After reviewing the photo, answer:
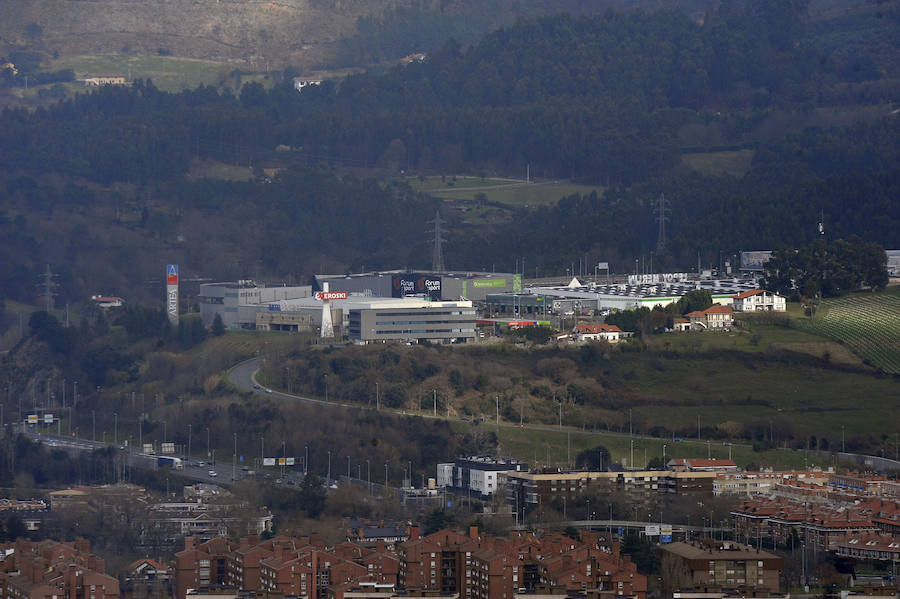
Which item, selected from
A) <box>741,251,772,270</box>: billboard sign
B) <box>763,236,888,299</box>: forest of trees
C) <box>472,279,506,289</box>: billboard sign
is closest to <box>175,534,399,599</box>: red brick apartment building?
<box>763,236,888,299</box>: forest of trees

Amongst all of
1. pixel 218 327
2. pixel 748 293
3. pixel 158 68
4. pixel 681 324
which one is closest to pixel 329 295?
pixel 218 327

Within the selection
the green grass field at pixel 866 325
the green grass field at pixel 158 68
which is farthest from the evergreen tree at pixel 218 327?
the green grass field at pixel 158 68

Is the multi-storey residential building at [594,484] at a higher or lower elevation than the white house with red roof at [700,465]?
lower

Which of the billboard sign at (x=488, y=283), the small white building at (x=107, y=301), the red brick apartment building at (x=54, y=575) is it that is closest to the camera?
the red brick apartment building at (x=54, y=575)

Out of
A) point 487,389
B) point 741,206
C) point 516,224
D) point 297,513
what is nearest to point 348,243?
point 516,224

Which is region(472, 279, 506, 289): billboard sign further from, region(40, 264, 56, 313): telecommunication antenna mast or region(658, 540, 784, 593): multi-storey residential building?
region(658, 540, 784, 593): multi-storey residential building

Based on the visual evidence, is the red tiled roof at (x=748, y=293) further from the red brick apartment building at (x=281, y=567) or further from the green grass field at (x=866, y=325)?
the red brick apartment building at (x=281, y=567)
